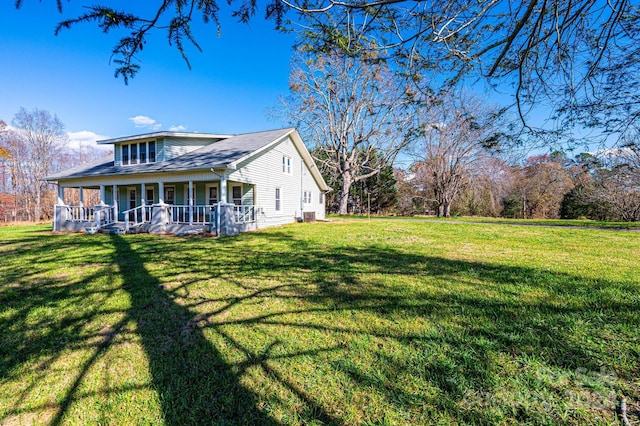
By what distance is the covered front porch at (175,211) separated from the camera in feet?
36.6

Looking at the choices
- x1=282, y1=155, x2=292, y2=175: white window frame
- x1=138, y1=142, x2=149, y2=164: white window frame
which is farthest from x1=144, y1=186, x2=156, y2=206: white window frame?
x1=282, y1=155, x2=292, y2=175: white window frame

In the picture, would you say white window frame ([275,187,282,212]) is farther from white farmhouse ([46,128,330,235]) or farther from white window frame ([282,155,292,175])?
white window frame ([282,155,292,175])

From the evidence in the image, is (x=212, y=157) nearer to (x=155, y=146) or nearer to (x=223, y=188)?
(x=223, y=188)

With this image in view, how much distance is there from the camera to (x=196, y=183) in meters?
14.6

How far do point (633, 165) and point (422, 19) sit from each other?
11.5 ft

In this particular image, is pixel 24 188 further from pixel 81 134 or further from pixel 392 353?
pixel 392 353

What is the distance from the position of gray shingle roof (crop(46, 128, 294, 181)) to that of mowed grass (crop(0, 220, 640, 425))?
7.83 meters

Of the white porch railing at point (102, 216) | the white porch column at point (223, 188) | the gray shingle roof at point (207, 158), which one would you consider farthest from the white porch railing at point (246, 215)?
the white porch railing at point (102, 216)

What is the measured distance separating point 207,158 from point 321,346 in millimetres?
12367

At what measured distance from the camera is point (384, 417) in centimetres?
165

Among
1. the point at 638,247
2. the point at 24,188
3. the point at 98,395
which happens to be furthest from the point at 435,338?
the point at 24,188

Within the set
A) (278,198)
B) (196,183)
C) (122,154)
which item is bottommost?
(278,198)

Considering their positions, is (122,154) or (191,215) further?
(122,154)

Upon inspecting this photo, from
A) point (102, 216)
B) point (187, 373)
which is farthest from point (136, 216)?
point (187, 373)
